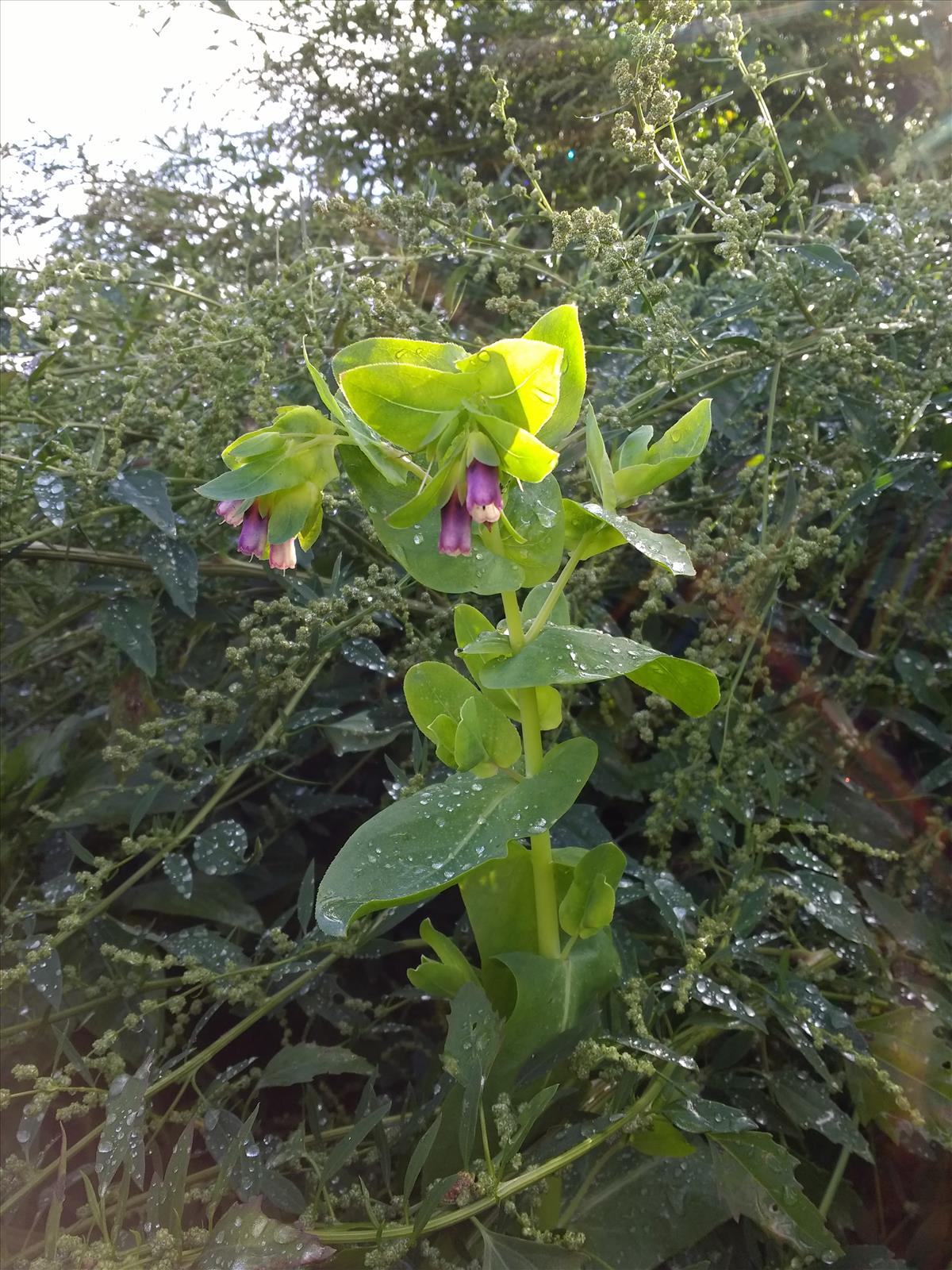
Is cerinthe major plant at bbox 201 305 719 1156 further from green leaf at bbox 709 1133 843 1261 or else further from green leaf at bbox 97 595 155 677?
green leaf at bbox 97 595 155 677

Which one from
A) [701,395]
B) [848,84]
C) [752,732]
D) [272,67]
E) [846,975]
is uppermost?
[848,84]

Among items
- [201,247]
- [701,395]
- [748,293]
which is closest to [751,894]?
[701,395]

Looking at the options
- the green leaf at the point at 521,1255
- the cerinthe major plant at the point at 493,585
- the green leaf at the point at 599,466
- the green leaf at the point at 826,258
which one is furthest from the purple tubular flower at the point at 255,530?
the green leaf at the point at 826,258

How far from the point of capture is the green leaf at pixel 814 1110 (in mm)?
691

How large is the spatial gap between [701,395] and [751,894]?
0.52 meters

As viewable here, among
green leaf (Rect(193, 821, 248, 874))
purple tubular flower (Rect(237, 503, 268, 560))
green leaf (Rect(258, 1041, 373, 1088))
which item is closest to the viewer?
purple tubular flower (Rect(237, 503, 268, 560))

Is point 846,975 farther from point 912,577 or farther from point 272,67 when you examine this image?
point 272,67

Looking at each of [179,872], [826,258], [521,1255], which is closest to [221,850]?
[179,872]

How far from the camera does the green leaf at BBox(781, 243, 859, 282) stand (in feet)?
2.79

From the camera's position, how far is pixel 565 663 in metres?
0.58

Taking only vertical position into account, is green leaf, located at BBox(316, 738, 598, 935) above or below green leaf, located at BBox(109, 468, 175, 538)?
below

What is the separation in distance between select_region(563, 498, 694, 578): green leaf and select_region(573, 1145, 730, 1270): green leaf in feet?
1.36

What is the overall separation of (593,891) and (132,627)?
522 millimetres

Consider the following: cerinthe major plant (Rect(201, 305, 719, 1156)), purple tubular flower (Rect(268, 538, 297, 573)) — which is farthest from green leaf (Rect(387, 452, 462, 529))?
purple tubular flower (Rect(268, 538, 297, 573))
